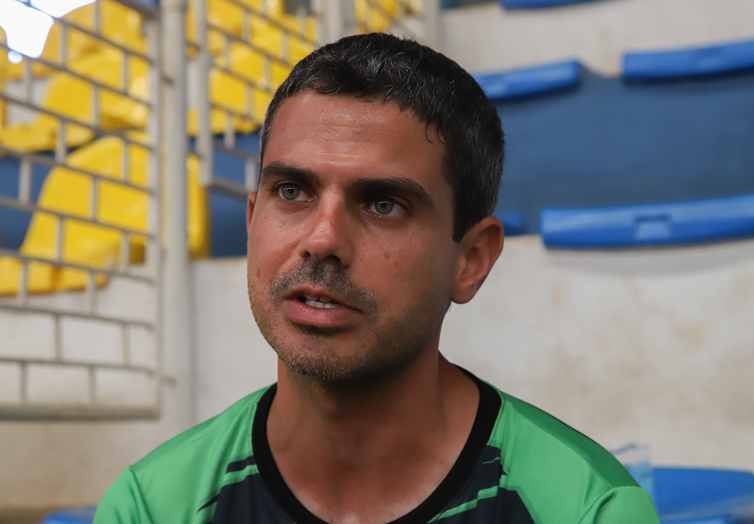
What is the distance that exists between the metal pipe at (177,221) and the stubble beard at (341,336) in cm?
136

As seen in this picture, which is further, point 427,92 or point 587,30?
point 587,30

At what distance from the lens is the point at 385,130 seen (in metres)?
0.97

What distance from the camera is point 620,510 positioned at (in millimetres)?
876

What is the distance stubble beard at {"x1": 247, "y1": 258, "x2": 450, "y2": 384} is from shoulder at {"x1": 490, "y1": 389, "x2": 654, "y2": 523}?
16 cm

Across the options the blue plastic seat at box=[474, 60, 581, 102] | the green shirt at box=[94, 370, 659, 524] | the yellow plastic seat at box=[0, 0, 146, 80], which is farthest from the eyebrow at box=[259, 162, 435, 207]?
the yellow plastic seat at box=[0, 0, 146, 80]

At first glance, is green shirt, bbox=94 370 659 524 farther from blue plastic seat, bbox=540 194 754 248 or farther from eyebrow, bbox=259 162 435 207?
blue plastic seat, bbox=540 194 754 248

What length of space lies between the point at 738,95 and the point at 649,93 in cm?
30

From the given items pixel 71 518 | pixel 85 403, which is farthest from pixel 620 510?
pixel 85 403

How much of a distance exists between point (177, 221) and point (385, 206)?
57.0 inches

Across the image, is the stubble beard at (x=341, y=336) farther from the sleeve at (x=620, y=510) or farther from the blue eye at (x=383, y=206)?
the sleeve at (x=620, y=510)

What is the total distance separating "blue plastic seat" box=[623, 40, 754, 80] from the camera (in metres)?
2.77

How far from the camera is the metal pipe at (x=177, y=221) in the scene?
2.24m

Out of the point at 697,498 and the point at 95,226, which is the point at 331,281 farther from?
the point at 95,226

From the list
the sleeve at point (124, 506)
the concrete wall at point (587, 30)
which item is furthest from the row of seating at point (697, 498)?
the concrete wall at point (587, 30)
